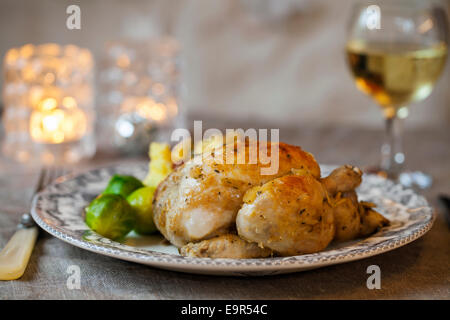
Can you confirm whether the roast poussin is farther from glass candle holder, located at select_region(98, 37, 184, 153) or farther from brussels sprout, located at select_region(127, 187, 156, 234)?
glass candle holder, located at select_region(98, 37, 184, 153)

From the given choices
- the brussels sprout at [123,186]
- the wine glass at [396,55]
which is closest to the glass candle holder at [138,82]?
the wine glass at [396,55]

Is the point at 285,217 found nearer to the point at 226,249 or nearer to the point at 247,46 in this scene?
the point at 226,249

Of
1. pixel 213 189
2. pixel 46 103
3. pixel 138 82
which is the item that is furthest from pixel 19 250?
pixel 138 82

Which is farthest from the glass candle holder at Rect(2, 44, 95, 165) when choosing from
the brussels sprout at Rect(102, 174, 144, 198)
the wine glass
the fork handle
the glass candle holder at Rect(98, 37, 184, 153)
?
the wine glass

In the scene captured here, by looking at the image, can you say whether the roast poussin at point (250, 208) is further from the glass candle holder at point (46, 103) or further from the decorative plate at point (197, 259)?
the glass candle holder at point (46, 103)

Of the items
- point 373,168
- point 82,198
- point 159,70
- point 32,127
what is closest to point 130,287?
point 82,198

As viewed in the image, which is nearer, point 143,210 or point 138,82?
point 143,210
